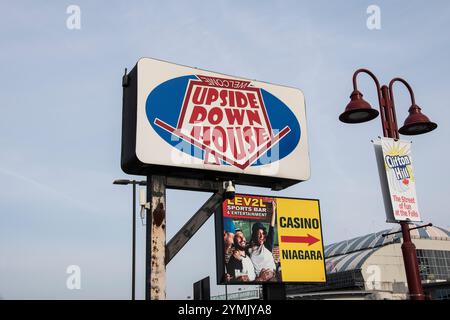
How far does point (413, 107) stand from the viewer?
1348cm

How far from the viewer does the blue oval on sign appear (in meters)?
11.6

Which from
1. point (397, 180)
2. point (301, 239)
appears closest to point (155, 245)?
point (397, 180)

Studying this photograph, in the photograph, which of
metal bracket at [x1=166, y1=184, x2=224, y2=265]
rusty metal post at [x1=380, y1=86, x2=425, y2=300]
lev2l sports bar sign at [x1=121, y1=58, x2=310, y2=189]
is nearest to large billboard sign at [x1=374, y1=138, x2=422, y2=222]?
rusty metal post at [x1=380, y1=86, x2=425, y2=300]

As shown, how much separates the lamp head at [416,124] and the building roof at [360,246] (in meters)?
67.1

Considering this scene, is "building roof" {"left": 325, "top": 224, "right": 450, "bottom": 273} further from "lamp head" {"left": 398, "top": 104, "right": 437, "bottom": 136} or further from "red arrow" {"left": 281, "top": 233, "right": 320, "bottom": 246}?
"lamp head" {"left": 398, "top": 104, "right": 437, "bottom": 136}

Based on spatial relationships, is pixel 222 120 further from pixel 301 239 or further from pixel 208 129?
pixel 301 239

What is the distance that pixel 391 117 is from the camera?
41.8ft

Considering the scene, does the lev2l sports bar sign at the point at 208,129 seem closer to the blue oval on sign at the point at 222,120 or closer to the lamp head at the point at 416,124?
the blue oval on sign at the point at 222,120

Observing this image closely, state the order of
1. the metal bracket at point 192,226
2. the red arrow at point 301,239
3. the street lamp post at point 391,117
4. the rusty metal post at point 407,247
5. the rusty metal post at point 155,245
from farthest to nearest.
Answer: the red arrow at point 301,239 < the street lamp post at point 391,117 < the rusty metal post at point 407,247 < the metal bracket at point 192,226 < the rusty metal post at point 155,245

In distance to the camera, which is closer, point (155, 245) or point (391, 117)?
point (155, 245)

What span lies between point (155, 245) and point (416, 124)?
7550mm

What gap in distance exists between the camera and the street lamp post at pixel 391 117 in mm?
11305

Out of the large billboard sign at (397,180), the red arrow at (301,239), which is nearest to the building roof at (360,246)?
the red arrow at (301,239)

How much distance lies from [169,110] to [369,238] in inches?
3424
